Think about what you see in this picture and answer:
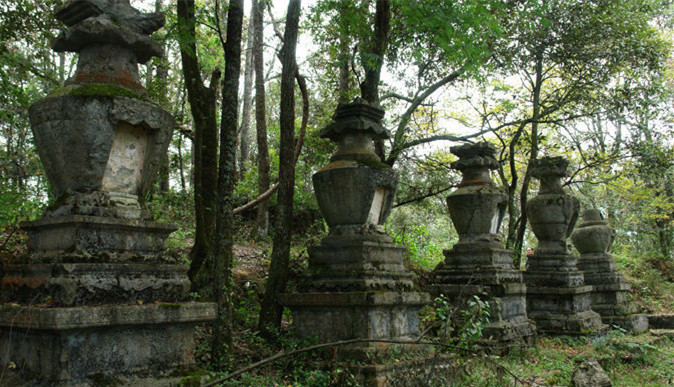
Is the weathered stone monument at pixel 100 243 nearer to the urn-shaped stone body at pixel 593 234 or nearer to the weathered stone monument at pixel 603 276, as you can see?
the weathered stone monument at pixel 603 276

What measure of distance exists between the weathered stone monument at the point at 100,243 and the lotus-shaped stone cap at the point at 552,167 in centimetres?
739

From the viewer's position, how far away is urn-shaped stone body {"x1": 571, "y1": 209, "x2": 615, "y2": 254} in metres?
10.9

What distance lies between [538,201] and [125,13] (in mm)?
7599

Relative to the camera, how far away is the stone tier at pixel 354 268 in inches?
217

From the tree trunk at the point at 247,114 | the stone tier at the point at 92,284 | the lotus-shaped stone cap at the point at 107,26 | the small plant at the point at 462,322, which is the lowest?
the small plant at the point at 462,322

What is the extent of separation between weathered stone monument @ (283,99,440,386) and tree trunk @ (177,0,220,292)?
1.17 m

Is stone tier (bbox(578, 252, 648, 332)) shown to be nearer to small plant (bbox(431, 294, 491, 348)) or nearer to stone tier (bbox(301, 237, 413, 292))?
small plant (bbox(431, 294, 491, 348))

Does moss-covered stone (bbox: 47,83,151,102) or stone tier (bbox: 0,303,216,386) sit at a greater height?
moss-covered stone (bbox: 47,83,151,102)

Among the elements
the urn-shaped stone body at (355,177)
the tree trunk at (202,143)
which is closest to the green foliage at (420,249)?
the urn-shaped stone body at (355,177)

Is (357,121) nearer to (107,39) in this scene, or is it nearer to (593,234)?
(107,39)

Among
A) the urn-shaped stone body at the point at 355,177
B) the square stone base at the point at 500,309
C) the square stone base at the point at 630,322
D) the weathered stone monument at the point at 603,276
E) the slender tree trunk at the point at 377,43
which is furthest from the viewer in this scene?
the weathered stone monument at the point at 603,276

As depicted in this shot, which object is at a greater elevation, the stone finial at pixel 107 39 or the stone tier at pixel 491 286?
the stone finial at pixel 107 39

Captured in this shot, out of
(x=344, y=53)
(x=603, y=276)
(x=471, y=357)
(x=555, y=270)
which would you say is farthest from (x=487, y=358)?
(x=603, y=276)

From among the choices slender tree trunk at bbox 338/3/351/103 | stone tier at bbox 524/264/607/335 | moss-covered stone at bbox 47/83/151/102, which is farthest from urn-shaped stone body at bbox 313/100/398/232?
stone tier at bbox 524/264/607/335
